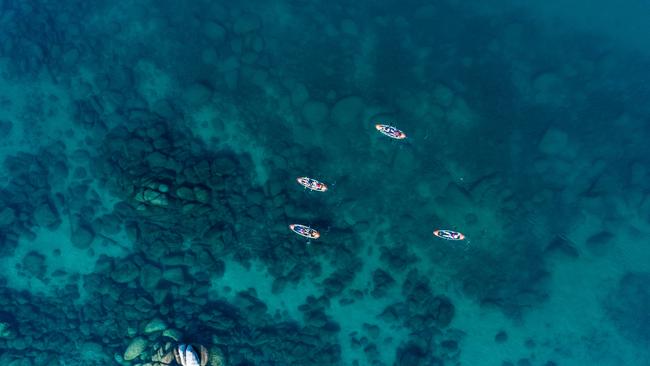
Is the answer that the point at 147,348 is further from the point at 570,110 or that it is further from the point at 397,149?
the point at 570,110

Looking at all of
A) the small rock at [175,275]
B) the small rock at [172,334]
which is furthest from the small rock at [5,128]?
the small rock at [172,334]

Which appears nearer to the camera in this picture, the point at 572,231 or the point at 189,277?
the point at 189,277

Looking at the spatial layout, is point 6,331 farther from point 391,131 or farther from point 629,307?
point 629,307

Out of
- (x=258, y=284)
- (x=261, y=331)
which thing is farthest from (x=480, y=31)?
(x=261, y=331)

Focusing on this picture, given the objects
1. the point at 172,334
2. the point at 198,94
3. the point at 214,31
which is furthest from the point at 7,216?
the point at 214,31

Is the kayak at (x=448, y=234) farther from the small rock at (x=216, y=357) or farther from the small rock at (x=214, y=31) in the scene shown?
the small rock at (x=214, y=31)

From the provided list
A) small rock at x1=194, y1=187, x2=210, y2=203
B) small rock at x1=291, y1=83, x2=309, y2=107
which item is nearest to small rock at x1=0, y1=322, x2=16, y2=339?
small rock at x1=194, y1=187, x2=210, y2=203
